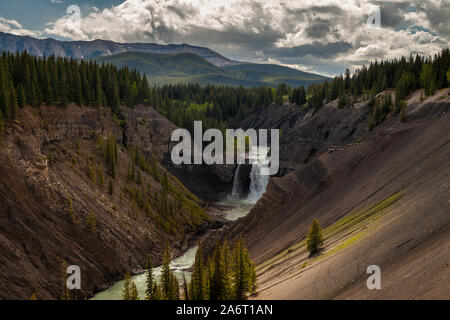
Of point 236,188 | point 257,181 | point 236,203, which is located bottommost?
point 236,203

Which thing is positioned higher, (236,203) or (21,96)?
(21,96)

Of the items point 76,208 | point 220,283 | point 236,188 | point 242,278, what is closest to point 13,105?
point 76,208

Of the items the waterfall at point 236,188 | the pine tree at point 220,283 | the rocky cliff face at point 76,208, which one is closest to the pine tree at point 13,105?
the rocky cliff face at point 76,208

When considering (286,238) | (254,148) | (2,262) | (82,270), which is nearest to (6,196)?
(2,262)

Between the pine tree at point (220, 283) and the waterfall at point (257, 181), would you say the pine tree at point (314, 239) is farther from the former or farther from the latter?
the waterfall at point (257, 181)

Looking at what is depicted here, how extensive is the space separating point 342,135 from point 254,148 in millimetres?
66677

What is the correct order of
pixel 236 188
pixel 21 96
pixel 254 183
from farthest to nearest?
pixel 236 188
pixel 254 183
pixel 21 96

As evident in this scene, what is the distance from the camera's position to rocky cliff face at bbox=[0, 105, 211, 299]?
42000mm

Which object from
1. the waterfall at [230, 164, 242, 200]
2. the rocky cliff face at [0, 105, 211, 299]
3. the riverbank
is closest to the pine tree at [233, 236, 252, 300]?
the riverbank

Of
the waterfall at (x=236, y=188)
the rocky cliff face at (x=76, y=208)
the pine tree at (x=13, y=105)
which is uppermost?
the pine tree at (x=13, y=105)

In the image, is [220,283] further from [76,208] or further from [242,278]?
[76,208]

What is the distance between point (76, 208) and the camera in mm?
50969

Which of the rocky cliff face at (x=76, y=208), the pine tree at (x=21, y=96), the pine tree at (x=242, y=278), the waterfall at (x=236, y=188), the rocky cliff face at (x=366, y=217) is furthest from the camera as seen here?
the waterfall at (x=236, y=188)

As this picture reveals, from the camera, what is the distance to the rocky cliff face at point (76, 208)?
42000 millimetres
